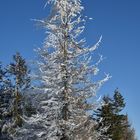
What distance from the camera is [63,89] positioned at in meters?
30.0

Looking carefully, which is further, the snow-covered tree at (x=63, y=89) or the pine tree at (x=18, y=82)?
the pine tree at (x=18, y=82)

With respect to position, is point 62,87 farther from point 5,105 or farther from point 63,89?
point 5,105

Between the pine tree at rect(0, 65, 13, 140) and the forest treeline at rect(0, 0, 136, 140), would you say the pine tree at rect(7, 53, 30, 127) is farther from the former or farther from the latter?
the forest treeline at rect(0, 0, 136, 140)

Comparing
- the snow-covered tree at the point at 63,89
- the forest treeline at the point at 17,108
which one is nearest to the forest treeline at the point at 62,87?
the snow-covered tree at the point at 63,89

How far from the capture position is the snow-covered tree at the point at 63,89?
29.8m

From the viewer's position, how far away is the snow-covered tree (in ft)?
97.9

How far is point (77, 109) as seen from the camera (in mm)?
30031

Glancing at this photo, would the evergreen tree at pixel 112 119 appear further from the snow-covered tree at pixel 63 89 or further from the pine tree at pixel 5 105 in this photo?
the snow-covered tree at pixel 63 89

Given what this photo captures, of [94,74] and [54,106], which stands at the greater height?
[94,74]

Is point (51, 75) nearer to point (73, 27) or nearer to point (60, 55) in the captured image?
point (60, 55)

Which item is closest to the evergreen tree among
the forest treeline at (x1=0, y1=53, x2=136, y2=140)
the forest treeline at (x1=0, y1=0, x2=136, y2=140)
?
the forest treeline at (x1=0, y1=53, x2=136, y2=140)

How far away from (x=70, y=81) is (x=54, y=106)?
173cm

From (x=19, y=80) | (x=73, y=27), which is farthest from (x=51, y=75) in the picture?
(x=19, y=80)

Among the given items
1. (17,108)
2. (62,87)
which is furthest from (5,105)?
(62,87)
